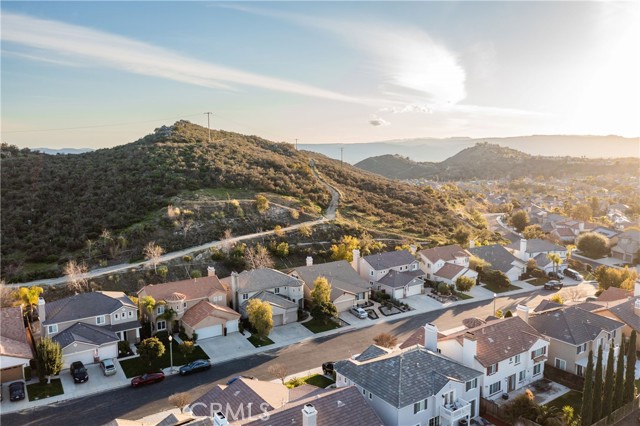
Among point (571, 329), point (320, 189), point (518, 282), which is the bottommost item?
point (518, 282)

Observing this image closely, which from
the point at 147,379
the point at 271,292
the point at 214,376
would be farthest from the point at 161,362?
the point at 271,292

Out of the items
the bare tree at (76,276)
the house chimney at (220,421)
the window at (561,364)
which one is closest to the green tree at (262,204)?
the bare tree at (76,276)

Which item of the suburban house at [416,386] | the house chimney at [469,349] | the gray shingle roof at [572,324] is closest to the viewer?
the suburban house at [416,386]

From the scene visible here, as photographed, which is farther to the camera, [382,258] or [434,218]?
[434,218]

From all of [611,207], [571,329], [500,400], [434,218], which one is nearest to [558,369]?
[571,329]

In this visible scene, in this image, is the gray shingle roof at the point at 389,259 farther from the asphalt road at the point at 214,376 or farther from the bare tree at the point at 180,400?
the bare tree at the point at 180,400

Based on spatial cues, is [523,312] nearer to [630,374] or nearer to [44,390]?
[630,374]

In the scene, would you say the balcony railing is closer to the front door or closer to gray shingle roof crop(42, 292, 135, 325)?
the front door

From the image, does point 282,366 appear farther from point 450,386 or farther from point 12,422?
point 12,422
